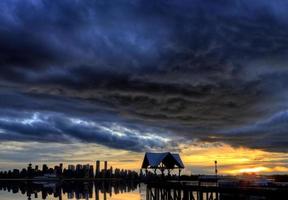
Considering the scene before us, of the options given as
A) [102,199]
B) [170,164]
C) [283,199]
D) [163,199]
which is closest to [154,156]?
[170,164]

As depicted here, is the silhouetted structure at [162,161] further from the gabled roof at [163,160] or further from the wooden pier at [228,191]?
the wooden pier at [228,191]

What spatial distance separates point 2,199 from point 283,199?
71822 millimetres

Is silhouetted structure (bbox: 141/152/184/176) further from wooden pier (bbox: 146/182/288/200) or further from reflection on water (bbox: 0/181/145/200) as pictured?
reflection on water (bbox: 0/181/145/200)

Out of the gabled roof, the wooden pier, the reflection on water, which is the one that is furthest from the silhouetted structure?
the reflection on water

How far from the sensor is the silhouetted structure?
8275 centimetres

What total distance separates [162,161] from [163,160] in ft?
0.85

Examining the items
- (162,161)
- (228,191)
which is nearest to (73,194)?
(162,161)

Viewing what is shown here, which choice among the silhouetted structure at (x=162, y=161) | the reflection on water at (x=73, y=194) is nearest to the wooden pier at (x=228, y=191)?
the silhouetted structure at (x=162, y=161)

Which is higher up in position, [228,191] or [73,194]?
[73,194]

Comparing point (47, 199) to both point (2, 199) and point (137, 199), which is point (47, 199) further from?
point (137, 199)

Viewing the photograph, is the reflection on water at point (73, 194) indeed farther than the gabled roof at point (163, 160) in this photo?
Yes

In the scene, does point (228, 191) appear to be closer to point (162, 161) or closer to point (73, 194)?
point (162, 161)

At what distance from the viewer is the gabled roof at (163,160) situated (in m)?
82.8

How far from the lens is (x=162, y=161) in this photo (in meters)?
83.8
